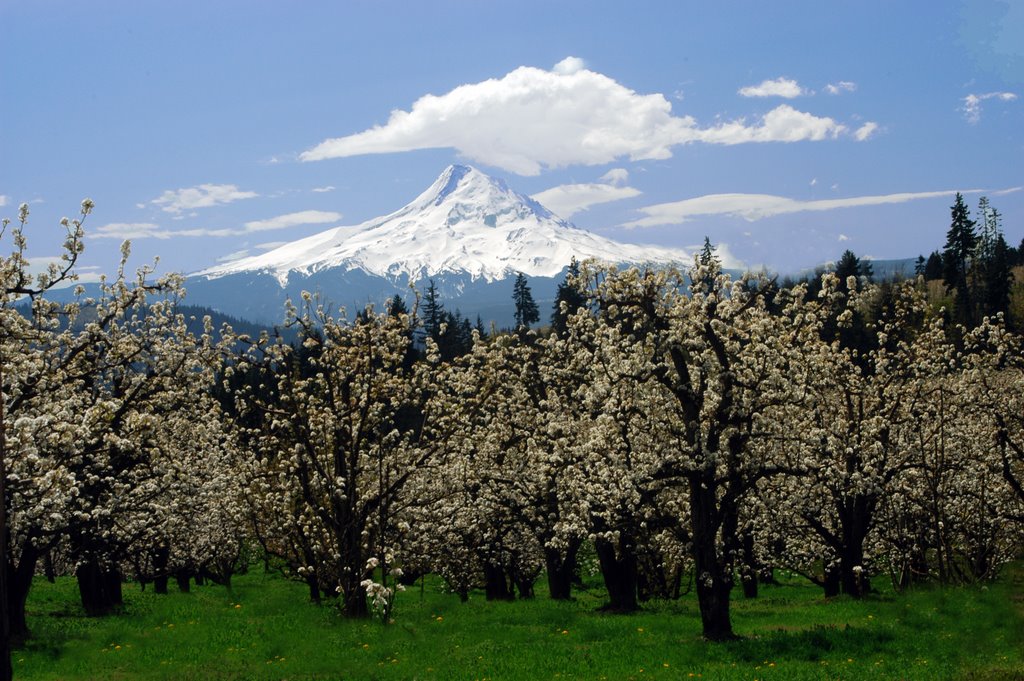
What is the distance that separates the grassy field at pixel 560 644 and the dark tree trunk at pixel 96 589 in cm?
180

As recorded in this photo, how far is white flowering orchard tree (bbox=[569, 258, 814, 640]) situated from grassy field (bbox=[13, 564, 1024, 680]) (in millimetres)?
2381

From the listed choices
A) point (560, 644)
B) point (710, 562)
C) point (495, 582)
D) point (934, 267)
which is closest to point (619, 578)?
point (560, 644)

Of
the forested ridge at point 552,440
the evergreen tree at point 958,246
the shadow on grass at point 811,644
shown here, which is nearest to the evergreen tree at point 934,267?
the evergreen tree at point 958,246

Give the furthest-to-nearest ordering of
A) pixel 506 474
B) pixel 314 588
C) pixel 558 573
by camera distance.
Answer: pixel 314 588 → pixel 558 573 → pixel 506 474

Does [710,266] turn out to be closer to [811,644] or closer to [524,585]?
[811,644]

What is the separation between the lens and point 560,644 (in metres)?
21.6

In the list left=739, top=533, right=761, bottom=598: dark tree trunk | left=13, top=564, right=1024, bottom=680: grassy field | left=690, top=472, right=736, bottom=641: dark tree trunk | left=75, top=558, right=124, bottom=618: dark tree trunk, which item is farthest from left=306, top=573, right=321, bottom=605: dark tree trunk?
left=690, top=472, right=736, bottom=641: dark tree trunk

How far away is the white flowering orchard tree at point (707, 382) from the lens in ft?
67.1

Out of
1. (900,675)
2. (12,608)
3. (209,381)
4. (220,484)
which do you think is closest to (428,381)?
(209,381)

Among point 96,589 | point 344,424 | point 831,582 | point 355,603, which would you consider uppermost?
point 344,424

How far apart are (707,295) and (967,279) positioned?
156 metres

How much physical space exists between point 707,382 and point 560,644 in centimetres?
743

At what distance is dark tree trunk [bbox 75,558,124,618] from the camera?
101 ft

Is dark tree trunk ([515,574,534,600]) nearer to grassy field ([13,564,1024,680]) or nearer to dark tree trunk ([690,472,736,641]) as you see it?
grassy field ([13,564,1024,680])
